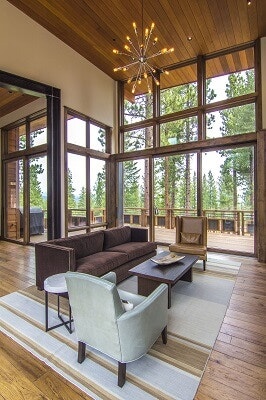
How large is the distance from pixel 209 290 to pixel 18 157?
19.8 ft

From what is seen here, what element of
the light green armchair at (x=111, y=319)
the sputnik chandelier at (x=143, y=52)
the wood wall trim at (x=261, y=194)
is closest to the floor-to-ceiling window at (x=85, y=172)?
the sputnik chandelier at (x=143, y=52)

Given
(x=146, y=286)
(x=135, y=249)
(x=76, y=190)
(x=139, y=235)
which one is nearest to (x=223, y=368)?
(x=146, y=286)

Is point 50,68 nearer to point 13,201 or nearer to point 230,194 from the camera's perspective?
point 13,201

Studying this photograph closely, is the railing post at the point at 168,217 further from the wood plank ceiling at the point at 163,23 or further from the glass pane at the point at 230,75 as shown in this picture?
the wood plank ceiling at the point at 163,23

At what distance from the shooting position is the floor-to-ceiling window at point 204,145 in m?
5.10

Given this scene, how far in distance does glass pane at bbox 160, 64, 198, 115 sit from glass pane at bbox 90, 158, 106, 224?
2307mm

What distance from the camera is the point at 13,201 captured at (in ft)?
22.7

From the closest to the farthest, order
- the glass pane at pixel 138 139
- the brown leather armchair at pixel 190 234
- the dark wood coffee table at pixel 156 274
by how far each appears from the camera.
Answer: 1. the dark wood coffee table at pixel 156 274
2. the brown leather armchair at pixel 190 234
3. the glass pane at pixel 138 139

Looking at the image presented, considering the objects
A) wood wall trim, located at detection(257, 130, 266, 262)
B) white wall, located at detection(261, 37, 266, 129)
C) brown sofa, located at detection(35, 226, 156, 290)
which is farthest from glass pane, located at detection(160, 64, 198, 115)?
brown sofa, located at detection(35, 226, 156, 290)

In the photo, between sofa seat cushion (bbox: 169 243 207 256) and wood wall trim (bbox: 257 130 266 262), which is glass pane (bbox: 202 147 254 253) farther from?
sofa seat cushion (bbox: 169 243 207 256)

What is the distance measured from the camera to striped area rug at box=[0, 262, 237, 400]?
159 cm

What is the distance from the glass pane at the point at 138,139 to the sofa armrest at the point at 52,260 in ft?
13.9

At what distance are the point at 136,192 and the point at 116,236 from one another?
244 cm

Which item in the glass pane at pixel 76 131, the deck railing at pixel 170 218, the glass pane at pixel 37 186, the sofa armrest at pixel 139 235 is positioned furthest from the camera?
the glass pane at pixel 37 186
